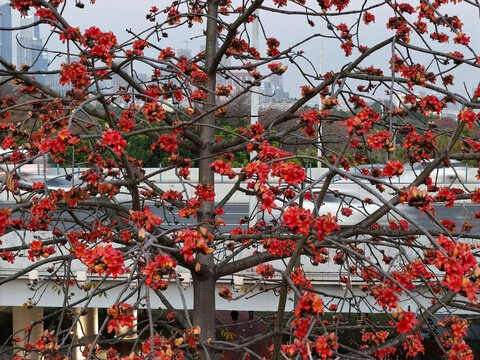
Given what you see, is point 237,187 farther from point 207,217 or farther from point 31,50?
point 31,50

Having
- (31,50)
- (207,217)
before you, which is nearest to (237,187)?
(207,217)

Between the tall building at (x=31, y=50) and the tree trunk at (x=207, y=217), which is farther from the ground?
the tall building at (x=31, y=50)

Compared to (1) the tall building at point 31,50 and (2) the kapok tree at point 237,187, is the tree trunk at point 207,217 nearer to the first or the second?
(2) the kapok tree at point 237,187

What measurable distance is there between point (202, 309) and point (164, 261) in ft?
6.48

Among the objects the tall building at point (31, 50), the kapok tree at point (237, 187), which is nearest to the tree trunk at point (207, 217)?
the kapok tree at point (237, 187)

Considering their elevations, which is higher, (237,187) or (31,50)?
(31,50)

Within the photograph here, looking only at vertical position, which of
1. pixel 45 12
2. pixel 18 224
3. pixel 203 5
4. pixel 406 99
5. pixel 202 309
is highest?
pixel 203 5

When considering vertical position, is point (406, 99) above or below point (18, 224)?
above

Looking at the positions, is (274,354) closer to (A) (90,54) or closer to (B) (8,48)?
(A) (90,54)

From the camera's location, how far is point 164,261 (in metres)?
2.29

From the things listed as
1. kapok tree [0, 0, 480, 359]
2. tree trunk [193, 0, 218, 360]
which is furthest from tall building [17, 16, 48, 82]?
tree trunk [193, 0, 218, 360]

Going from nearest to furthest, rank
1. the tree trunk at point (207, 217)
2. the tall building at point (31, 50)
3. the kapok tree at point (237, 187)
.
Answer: the kapok tree at point (237, 187)
the tall building at point (31, 50)
the tree trunk at point (207, 217)

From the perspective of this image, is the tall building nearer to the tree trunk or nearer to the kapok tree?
the kapok tree

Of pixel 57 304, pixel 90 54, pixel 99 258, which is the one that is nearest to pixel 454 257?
pixel 99 258
